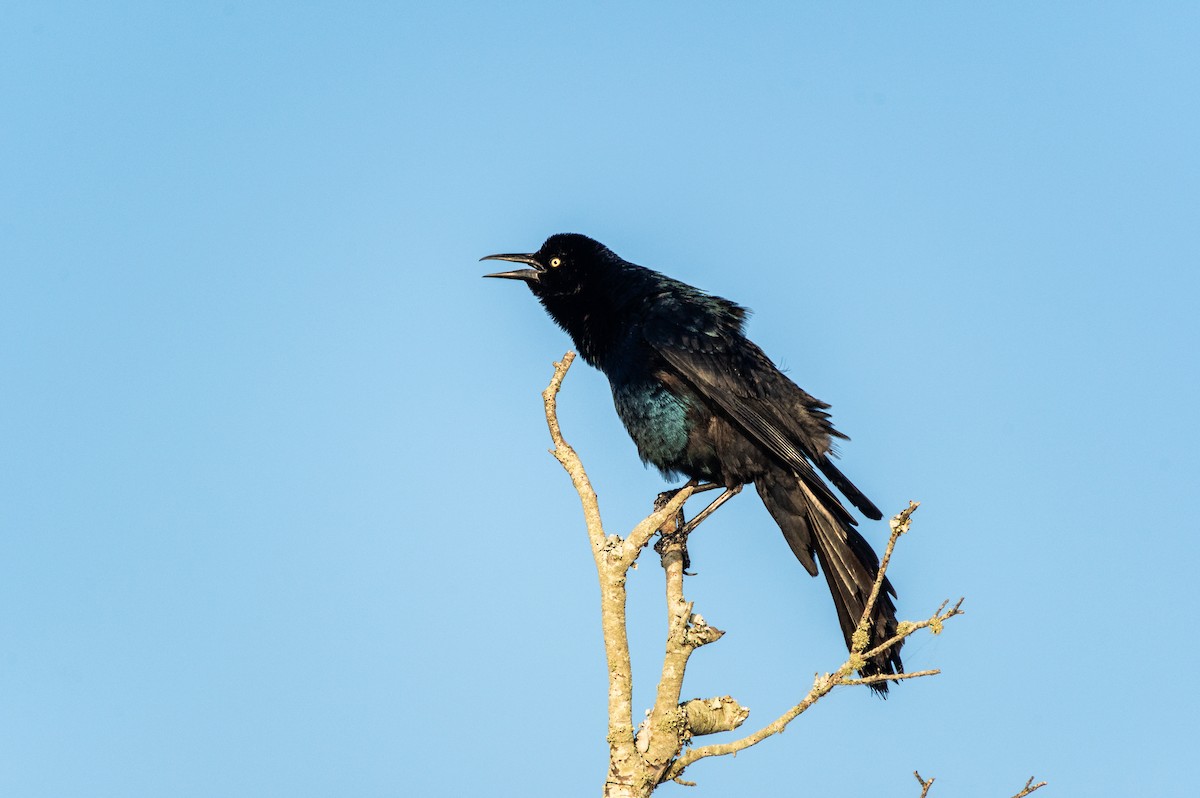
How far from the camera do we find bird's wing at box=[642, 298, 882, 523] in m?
7.30

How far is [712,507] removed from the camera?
743 centimetres

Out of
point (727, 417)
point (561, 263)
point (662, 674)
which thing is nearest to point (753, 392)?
point (727, 417)

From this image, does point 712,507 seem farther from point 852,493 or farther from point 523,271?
point 523,271

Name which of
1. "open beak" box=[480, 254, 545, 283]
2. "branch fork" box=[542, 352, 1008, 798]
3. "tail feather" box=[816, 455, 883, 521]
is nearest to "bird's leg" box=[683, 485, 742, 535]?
"tail feather" box=[816, 455, 883, 521]

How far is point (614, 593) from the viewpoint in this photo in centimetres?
521

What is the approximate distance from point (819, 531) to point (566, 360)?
93.5 inches

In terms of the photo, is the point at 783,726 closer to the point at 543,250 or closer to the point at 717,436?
the point at 717,436

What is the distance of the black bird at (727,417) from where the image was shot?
721cm

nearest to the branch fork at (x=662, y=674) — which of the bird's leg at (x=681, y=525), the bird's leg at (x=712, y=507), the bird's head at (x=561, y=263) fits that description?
the bird's leg at (x=681, y=525)

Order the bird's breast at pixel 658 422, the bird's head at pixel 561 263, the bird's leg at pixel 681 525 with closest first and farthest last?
the bird's leg at pixel 681 525 < the bird's breast at pixel 658 422 < the bird's head at pixel 561 263

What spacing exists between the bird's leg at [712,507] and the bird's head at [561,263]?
204cm

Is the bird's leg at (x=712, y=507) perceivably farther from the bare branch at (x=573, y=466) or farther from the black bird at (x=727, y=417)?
the bare branch at (x=573, y=466)

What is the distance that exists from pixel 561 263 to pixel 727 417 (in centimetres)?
207

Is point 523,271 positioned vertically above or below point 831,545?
above
